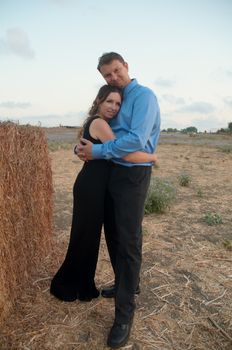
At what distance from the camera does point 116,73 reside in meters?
3.55

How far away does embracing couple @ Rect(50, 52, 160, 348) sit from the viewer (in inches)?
134

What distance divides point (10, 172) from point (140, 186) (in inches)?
52.1

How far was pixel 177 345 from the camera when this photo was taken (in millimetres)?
3674

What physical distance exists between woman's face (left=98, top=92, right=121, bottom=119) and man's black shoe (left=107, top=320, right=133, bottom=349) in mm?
1903

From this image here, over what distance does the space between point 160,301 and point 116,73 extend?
2.49m

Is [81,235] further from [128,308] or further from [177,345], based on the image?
[177,345]

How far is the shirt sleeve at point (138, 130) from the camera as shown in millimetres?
3326

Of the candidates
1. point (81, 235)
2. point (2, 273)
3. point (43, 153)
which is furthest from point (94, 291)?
point (43, 153)

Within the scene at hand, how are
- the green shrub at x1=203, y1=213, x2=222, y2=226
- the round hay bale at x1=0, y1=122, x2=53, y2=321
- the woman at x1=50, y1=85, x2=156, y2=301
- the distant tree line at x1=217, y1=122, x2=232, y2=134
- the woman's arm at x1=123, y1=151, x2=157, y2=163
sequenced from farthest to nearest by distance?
the distant tree line at x1=217, y1=122, x2=232, y2=134 → the green shrub at x1=203, y1=213, x2=222, y2=226 → the round hay bale at x1=0, y1=122, x2=53, y2=321 → the woman at x1=50, y1=85, x2=156, y2=301 → the woman's arm at x1=123, y1=151, x2=157, y2=163

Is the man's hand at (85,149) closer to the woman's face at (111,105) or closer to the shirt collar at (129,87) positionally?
the woman's face at (111,105)

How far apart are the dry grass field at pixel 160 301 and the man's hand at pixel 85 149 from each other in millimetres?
1638

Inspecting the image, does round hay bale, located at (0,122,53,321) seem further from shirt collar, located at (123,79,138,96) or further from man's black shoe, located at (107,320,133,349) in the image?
shirt collar, located at (123,79,138,96)

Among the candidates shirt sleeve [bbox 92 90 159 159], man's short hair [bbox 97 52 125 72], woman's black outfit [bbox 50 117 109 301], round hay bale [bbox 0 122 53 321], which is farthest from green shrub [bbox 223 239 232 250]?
man's short hair [bbox 97 52 125 72]

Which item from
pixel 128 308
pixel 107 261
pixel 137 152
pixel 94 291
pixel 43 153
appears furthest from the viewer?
pixel 107 261
